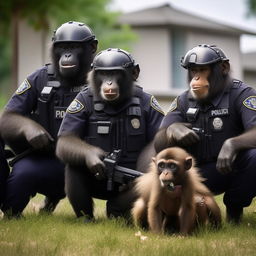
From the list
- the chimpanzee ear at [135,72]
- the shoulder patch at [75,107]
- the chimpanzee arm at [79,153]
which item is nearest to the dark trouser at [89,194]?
the chimpanzee arm at [79,153]

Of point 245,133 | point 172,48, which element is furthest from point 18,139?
point 172,48

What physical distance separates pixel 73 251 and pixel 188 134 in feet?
5.35

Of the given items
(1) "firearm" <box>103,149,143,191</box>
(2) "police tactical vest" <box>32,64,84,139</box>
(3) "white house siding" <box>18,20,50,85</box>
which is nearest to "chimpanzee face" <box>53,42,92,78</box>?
(2) "police tactical vest" <box>32,64,84,139</box>

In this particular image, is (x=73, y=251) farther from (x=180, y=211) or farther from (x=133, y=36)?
(x=133, y=36)

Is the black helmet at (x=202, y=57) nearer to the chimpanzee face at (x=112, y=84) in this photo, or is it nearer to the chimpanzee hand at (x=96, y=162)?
the chimpanzee face at (x=112, y=84)

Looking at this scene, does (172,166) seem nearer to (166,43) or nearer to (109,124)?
(109,124)

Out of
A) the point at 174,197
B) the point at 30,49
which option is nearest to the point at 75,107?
the point at 174,197

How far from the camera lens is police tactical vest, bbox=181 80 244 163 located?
6.64m

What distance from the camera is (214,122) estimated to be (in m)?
6.66

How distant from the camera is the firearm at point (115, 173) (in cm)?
646

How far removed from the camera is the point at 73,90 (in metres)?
7.29

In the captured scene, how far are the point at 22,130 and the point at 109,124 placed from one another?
0.85 metres

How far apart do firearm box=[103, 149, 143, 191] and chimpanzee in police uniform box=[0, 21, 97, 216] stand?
0.73m

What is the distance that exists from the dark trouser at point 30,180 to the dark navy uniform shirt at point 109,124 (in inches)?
19.9
